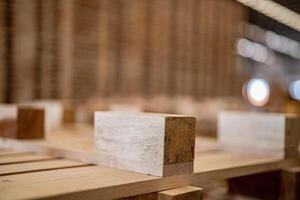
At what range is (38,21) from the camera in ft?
18.2

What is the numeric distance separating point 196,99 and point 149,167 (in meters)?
6.07

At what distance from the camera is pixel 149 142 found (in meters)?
1.75

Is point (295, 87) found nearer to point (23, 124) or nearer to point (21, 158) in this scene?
point (23, 124)

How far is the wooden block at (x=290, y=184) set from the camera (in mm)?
2541

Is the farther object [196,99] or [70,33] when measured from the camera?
[196,99]

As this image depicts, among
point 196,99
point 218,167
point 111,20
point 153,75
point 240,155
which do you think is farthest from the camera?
point 196,99

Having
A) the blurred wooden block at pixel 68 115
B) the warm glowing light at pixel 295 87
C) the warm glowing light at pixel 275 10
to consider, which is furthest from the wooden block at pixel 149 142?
the warm glowing light at pixel 295 87

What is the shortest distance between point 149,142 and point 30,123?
4.62 feet

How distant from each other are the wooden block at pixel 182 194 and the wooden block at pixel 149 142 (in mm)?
80

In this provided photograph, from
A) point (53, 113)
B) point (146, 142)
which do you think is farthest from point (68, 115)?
point (146, 142)

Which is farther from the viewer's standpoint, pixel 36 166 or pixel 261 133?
pixel 261 133

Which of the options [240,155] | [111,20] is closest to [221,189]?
[240,155]

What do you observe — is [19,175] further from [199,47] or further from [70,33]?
[199,47]

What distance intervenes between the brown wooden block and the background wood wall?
255cm
